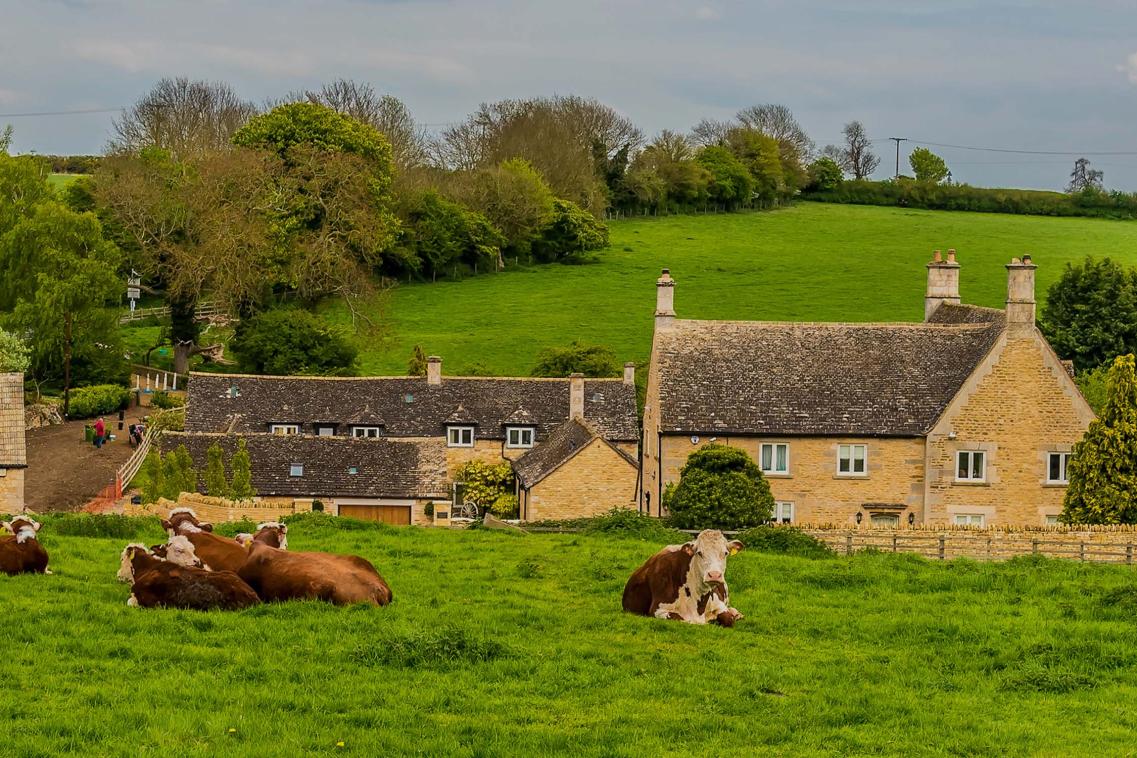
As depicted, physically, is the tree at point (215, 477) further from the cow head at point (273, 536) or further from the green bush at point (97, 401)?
the cow head at point (273, 536)

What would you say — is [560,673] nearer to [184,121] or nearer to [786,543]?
[786,543]

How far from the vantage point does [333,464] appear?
65625 millimetres

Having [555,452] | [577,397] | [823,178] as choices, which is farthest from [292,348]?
[823,178]

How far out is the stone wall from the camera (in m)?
60.9

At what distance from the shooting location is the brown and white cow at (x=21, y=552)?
2391cm

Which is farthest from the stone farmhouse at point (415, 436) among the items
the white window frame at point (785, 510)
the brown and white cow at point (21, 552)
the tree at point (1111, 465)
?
the brown and white cow at point (21, 552)

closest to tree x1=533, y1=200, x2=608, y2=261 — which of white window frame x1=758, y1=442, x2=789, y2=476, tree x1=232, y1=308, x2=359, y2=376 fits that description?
tree x1=232, y1=308, x2=359, y2=376

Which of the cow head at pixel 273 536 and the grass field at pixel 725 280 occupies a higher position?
the grass field at pixel 725 280

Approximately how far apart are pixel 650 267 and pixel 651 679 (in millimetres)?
113093

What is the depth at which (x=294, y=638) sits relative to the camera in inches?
770

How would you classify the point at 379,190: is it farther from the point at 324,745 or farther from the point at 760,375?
the point at 324,745

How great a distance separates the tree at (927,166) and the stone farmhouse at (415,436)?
121 m

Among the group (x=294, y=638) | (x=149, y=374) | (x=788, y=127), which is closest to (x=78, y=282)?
(x=149, y=374)

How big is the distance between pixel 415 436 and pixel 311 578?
4842 centimetres
